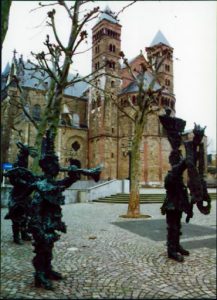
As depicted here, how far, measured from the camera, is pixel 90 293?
4656 millimetres

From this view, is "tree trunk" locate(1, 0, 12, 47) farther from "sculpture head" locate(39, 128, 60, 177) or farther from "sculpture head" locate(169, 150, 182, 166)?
"sculpture head" locate(169, 150, 182, 166)

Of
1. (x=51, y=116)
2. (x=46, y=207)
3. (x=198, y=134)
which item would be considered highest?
(x=51, y=116)

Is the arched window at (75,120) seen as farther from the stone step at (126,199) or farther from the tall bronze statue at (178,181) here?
the tall bronze statue at (178,181)

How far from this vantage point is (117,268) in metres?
6.00

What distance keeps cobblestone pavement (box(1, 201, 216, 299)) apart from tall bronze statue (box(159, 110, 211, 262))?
2.29 feet

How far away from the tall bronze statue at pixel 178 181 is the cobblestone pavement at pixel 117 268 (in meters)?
0.70

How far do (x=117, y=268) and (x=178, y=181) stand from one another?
213 centimetres

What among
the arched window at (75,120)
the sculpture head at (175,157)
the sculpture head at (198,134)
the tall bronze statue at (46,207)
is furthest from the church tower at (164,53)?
the arched window at (75,120)

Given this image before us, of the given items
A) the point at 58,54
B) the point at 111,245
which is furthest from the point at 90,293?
the point at 58,54

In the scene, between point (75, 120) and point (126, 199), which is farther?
point (75, 120)

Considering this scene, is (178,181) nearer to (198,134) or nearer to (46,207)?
(46,207)

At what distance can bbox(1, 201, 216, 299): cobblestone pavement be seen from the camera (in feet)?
15.3

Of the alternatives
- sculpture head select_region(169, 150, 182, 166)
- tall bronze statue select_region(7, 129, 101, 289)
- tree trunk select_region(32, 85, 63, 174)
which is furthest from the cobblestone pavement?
tree trunk select_region(32, 85, 63, 174)

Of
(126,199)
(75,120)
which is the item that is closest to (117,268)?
(126,199)
